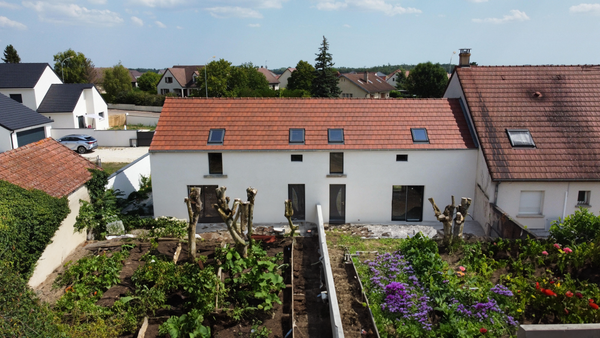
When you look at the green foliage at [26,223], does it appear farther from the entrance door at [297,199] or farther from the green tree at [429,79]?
the green tree at [429,79]

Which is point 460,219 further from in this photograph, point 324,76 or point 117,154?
point 324,76

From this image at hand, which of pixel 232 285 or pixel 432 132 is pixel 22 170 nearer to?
pixel 232 285

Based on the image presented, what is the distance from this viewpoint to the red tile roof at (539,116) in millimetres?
16453

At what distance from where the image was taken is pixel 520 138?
17.4m

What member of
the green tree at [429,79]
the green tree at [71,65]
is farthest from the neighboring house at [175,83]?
the green tree at [429,79]

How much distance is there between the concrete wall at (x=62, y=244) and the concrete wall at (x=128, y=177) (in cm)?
327

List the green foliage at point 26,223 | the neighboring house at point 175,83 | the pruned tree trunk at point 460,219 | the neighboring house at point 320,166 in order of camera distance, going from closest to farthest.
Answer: the green foliage at point 26,223
the pruned tree trunk at point 460,219
the neighboring house at point 320,166
the neighboring house at point 175,83

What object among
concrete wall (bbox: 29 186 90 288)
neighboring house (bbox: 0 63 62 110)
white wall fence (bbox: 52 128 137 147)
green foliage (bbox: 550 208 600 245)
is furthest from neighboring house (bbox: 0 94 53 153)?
green foliage (bbox: 550 208 600 245)

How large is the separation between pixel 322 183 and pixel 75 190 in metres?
9.08

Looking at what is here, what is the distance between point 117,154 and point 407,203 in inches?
955

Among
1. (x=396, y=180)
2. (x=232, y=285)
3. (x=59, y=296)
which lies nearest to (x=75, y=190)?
(x=59, y=296)

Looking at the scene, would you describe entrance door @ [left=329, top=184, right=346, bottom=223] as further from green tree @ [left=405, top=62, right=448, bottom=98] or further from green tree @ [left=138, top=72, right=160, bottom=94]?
green tree @ [left=138, top=72, right=160, bottom=94]

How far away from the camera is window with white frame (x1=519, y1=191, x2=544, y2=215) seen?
54.7 ft

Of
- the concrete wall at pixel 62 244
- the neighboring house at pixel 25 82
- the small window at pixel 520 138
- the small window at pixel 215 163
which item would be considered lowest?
the concrete wall at pixel 62 244
